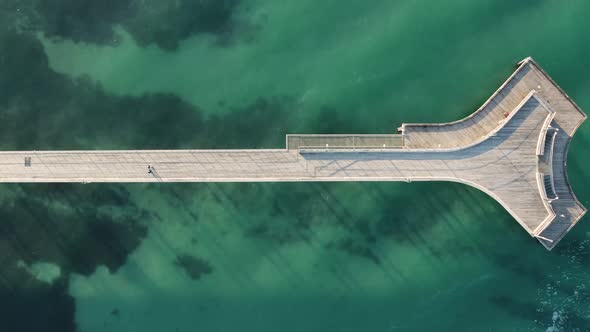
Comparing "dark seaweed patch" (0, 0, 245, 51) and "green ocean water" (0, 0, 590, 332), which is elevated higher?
A: "dark seaweed patch" (0, 0, 245, 51)

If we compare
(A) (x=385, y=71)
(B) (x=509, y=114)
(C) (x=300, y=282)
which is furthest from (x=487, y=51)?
(C) (x=300, y=282)

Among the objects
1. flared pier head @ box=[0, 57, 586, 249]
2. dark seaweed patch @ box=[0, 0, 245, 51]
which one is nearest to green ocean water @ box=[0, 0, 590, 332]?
dark seaweed patch @ box=[0, 0, 245, 51]

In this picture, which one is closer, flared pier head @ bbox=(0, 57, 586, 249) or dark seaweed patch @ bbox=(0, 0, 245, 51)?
flared pier head @ bbox=(0, 57, 586, 249)

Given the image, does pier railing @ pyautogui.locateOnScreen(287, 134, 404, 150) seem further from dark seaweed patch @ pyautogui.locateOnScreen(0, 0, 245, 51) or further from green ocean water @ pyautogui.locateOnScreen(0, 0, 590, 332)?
dark seaweed patch @ pyautogui.locateOnScreen(0, 0, 245, 51)

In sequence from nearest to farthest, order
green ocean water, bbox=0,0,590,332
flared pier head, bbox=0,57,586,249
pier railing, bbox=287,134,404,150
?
flared pier head, bbox=0,57,586,249 → pier railing, bbox=287,134,404,150 → green ocean water, bbox=0,0,590,332

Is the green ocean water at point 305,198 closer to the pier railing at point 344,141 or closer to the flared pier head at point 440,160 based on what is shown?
the pier railing at point 344,141

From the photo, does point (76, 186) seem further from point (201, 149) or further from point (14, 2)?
point (14, 2)

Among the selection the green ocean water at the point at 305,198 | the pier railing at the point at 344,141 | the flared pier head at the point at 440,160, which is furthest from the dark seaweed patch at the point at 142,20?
the pier railing at the point at 344,141
